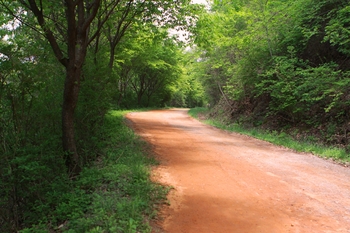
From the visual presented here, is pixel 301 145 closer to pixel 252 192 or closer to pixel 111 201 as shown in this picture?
pixel 252 192

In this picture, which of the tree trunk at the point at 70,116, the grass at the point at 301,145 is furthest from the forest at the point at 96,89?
the grass at the point at 301,145

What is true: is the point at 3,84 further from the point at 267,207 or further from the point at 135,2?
the point at 135,2

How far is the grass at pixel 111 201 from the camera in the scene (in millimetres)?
3656

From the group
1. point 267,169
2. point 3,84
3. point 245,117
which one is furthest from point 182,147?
point 245,117

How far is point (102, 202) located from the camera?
429cm

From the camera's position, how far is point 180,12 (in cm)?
1096

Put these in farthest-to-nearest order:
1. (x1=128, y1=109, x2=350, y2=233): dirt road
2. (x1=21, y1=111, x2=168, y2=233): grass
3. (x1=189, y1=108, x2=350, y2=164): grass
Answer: (x1=189, y1=108, x2=350, y2=164): grass
(x1=128, y1=109, x2=350, y2=233): dirt road
(x1=21, y1=111, x2=168, y2=233): grass

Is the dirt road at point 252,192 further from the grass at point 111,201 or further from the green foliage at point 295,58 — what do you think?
the green foliage at point 295,58

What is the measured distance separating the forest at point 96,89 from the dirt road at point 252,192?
750mm

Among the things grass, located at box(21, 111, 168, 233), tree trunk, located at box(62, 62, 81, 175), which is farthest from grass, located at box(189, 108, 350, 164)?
tree trunk, located at box(62, 62, 81, 175)

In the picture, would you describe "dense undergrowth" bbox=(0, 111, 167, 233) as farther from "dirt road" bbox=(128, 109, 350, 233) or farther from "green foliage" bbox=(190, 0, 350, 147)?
"green foliage" bbox=(190, 0, 350, 147)

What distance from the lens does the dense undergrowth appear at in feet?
12.1

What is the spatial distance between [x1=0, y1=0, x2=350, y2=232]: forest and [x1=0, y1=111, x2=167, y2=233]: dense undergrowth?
0.10ft

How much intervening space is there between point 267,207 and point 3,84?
5.55 meters
